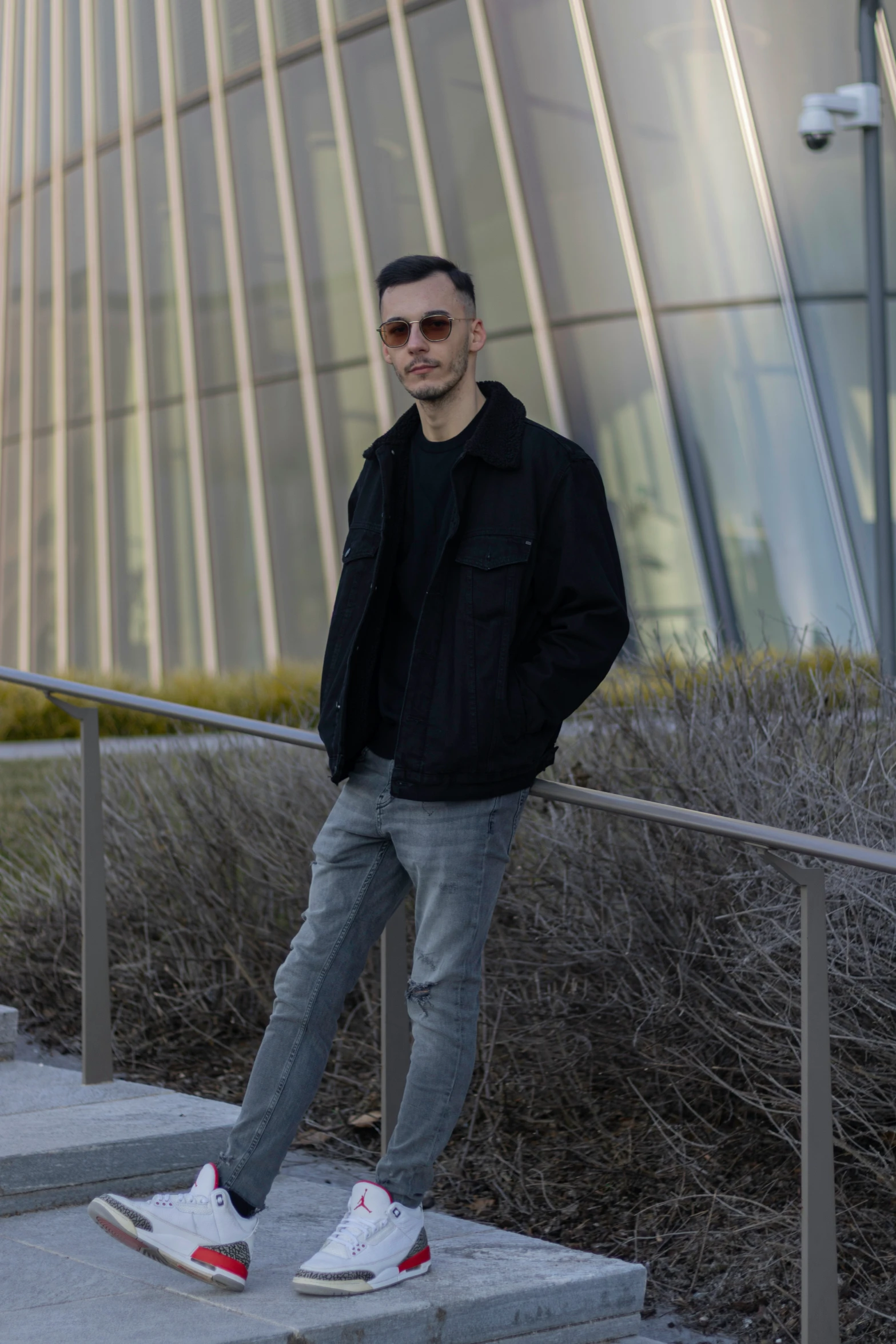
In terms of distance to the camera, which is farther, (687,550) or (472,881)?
(687,550)

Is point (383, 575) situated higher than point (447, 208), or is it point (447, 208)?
point (447, 208)

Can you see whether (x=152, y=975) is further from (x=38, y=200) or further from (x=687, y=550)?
(x=38, y=200)

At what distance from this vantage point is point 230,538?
16.8 meters

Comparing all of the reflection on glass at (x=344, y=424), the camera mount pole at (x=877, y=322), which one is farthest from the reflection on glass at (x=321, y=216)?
the camera mount pole at (x=877, y=322)

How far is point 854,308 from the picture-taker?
42.7 feet

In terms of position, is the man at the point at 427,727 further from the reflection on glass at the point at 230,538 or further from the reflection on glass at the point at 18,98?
the reflection on glass at the point at 18,98

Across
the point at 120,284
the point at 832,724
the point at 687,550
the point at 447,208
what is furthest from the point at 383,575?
the point at 120,284

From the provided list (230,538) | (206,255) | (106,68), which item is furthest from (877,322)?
(106,68)

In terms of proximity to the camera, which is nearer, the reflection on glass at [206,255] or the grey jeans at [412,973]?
the grey jeans at [412,973]

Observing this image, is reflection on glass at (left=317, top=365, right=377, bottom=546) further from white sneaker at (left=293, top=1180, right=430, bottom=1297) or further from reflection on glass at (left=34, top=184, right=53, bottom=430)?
white sneaker at (left=293, top=1180, right=430, bottom=1297)

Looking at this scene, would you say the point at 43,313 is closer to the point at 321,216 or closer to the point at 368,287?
the point at 321,216

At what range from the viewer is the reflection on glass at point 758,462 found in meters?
12.7

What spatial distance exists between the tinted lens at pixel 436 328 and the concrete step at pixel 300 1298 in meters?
1.77

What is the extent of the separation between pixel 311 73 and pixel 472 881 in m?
14.7
